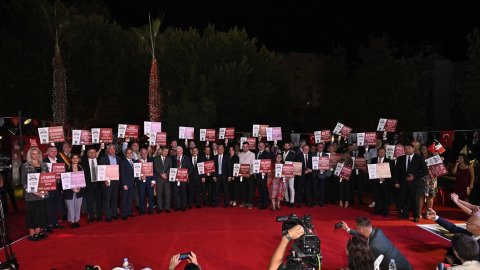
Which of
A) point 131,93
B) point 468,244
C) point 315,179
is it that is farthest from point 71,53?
point 468,244

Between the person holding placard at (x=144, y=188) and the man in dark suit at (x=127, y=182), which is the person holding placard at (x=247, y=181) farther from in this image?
the man in dark suit at (x=127, y=182)

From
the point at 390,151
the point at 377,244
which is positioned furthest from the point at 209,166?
the point at 377,244

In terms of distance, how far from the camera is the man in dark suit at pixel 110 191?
32.4 ft

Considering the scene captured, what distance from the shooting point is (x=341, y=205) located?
38.4 ft

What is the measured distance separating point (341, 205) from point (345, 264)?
528cm

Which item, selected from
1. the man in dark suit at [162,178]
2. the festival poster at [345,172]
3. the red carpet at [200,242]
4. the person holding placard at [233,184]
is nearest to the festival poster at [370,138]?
the festival poster at [345,172]

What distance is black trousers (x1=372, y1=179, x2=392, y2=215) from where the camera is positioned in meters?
10.4

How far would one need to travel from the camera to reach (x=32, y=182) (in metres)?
7.99

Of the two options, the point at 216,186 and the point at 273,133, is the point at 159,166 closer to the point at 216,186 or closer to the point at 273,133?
the point at 216,186

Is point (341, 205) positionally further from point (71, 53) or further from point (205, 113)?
point (71, 53)

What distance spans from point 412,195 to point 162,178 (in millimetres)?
6498

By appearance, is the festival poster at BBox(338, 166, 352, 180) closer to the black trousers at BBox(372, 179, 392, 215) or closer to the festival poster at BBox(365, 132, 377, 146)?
the black trousers at BBox(372, 179, 392, 215)

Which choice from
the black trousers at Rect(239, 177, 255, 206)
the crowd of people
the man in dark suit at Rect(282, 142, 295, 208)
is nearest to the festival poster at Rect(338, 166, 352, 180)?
the crowd of people

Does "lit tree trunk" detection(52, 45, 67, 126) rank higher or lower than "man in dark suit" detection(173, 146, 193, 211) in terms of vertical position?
higher
